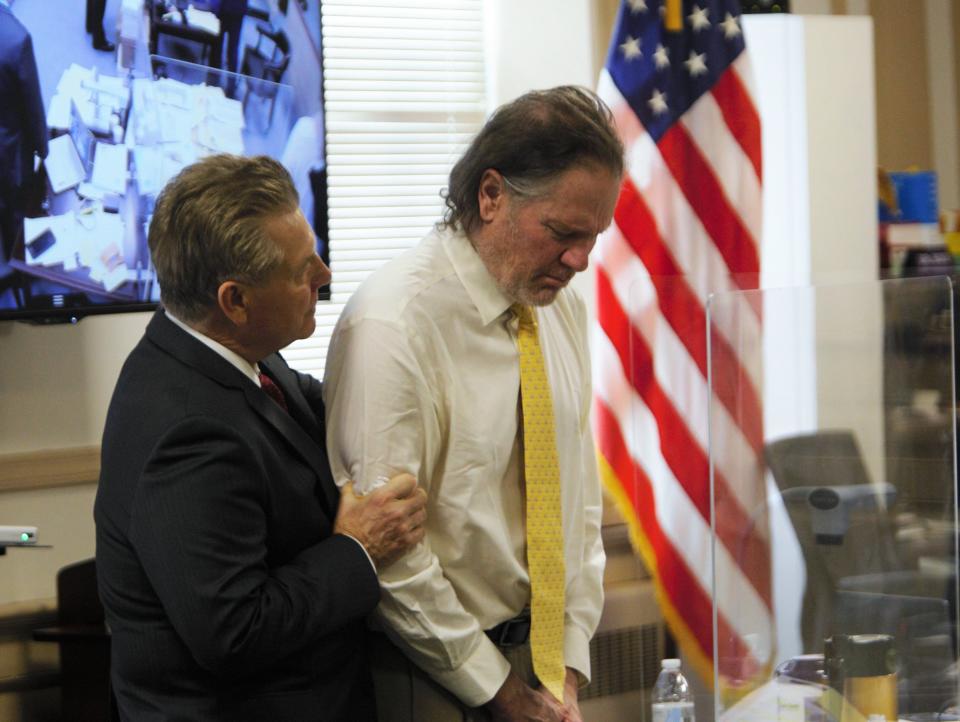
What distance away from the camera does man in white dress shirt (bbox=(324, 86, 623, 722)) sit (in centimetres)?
168

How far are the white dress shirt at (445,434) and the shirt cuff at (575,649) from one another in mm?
136

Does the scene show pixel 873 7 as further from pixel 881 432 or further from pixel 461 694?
pixel 461 694

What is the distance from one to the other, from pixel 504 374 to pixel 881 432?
60cm

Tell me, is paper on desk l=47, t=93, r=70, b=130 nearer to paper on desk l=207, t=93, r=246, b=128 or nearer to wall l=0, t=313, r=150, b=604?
paper on desk l=207, t=93, r=246, b=128

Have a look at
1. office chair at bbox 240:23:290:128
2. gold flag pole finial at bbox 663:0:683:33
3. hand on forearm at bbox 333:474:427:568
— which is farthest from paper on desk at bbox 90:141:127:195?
gold flag pole finial at bbox 663:0:683:33

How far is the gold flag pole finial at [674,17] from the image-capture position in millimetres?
3184

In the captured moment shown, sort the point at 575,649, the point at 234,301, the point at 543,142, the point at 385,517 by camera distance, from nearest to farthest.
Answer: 1. the point at 234,301
2. the point at 385,517
3. the point at 543,142
4. the point at 575,649

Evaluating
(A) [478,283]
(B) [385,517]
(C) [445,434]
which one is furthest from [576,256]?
(B) [385,517]

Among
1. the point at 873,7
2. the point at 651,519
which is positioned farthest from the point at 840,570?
the point at 873,7

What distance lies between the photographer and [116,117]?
2307 mm

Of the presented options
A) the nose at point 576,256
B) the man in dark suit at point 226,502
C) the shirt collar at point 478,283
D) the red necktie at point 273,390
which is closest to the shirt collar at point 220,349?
the man in dark suit at point 226,502

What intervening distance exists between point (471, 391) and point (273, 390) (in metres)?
0.29

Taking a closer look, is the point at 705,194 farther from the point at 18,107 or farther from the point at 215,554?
the point at 215,554

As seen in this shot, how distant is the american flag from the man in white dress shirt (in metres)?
1.29
